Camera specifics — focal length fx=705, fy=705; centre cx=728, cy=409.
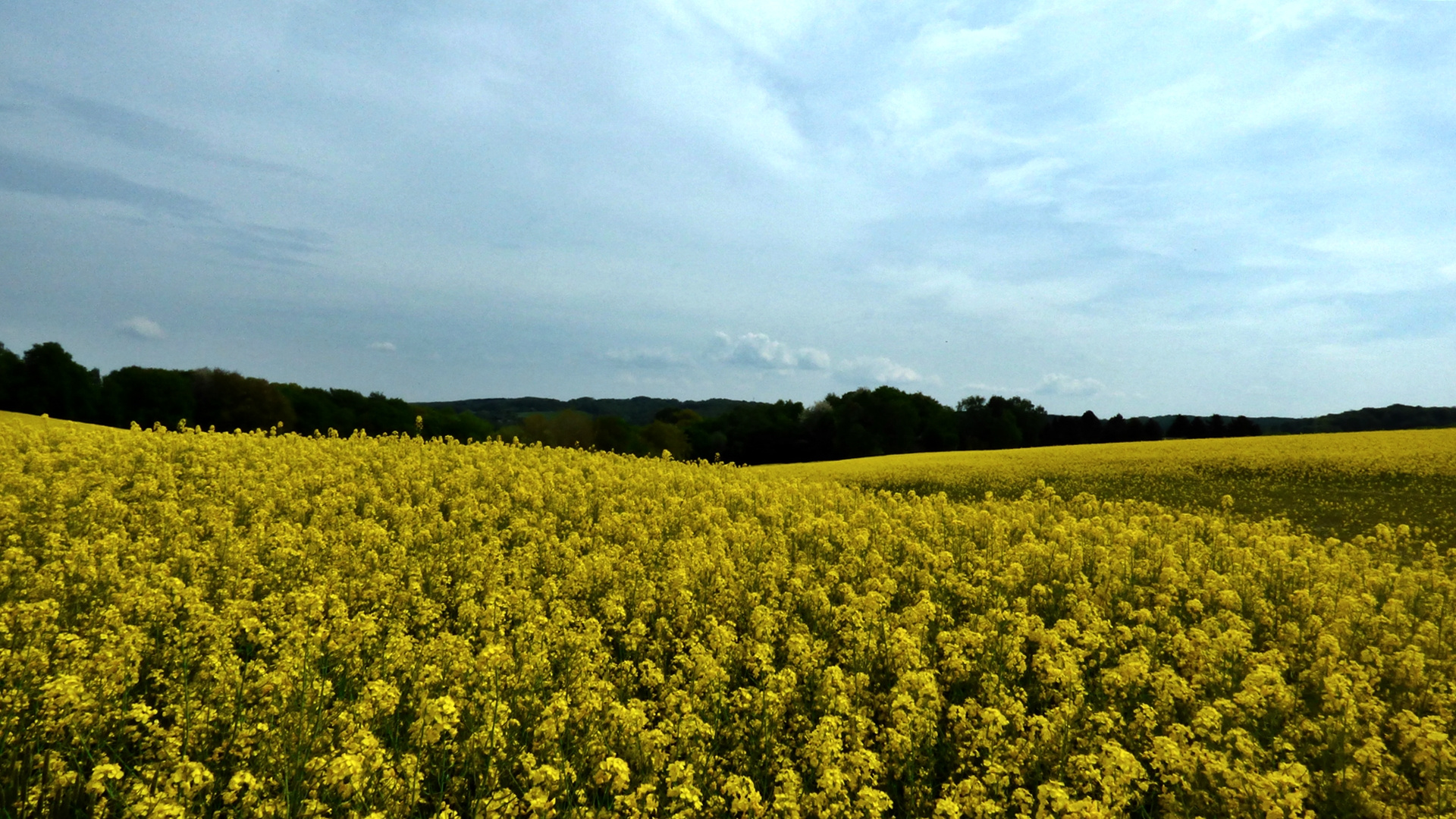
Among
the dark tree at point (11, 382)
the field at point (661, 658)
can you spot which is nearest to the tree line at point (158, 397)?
the dark tree at point (11, 382)

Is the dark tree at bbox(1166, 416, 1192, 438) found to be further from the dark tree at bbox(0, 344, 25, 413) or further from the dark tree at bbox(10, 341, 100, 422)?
the dark tree at bbox(0, 344, 25, 413)

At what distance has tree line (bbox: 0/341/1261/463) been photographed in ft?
158

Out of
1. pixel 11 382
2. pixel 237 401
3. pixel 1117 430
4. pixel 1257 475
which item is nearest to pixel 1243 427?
pixel 1117 430

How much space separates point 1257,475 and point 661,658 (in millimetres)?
28454

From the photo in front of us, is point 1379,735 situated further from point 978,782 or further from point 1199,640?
point 978,782

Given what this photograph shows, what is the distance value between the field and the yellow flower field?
9.29m

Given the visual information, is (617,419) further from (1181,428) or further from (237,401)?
(1181,428)

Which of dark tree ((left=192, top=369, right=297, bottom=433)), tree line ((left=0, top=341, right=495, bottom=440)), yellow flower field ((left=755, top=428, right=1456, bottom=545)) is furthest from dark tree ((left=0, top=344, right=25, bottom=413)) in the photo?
yellow flower field ((left=755, top=428, right=1456, bottom=545))

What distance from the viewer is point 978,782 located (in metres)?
4.77

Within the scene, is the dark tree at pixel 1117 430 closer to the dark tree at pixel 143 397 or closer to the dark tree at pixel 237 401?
the dark tree at pixel 237 401

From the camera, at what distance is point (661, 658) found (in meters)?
6.85

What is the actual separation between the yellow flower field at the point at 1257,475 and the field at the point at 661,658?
30.5 feet

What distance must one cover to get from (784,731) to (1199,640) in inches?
189

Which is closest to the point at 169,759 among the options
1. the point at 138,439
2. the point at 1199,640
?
the point at 1199,640
